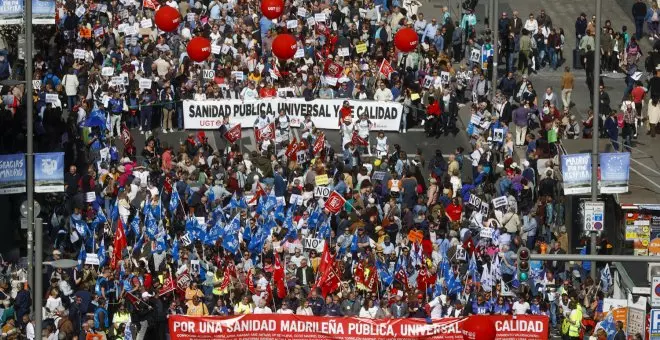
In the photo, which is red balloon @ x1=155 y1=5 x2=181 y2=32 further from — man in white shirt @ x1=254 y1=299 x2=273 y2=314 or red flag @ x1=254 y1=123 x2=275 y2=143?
man in white shirt @ x1=254 y1=299 x2=273 y2=314

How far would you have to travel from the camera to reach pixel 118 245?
4147cm

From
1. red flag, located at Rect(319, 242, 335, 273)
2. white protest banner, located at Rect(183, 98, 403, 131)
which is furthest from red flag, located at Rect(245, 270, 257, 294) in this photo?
white protest banner, located at Rect(183, 98, 403, 131)

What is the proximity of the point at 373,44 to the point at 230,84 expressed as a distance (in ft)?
16.0

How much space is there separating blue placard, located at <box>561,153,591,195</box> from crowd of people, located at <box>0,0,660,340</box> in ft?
4.42

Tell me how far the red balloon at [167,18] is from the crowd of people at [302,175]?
2.53 feet

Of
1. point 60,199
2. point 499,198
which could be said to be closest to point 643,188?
point 499,198

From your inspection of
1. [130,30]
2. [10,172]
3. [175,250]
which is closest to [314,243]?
[175,250]

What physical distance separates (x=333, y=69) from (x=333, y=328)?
15026 mm

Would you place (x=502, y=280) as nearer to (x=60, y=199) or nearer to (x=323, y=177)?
(x=323, y=177)

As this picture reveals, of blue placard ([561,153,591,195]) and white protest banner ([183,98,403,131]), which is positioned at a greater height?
white protest banner ([183,98,403,131])

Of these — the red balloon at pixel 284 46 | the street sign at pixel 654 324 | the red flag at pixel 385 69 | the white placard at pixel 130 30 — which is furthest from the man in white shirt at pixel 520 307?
the white placard at pixel 130 30

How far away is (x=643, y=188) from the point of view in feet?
143

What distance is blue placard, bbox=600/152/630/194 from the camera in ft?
133

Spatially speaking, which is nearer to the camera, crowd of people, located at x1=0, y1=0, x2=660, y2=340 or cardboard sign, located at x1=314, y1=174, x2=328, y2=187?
crowd of people, located at x1=0, y1=0, x2=660, y2=340
